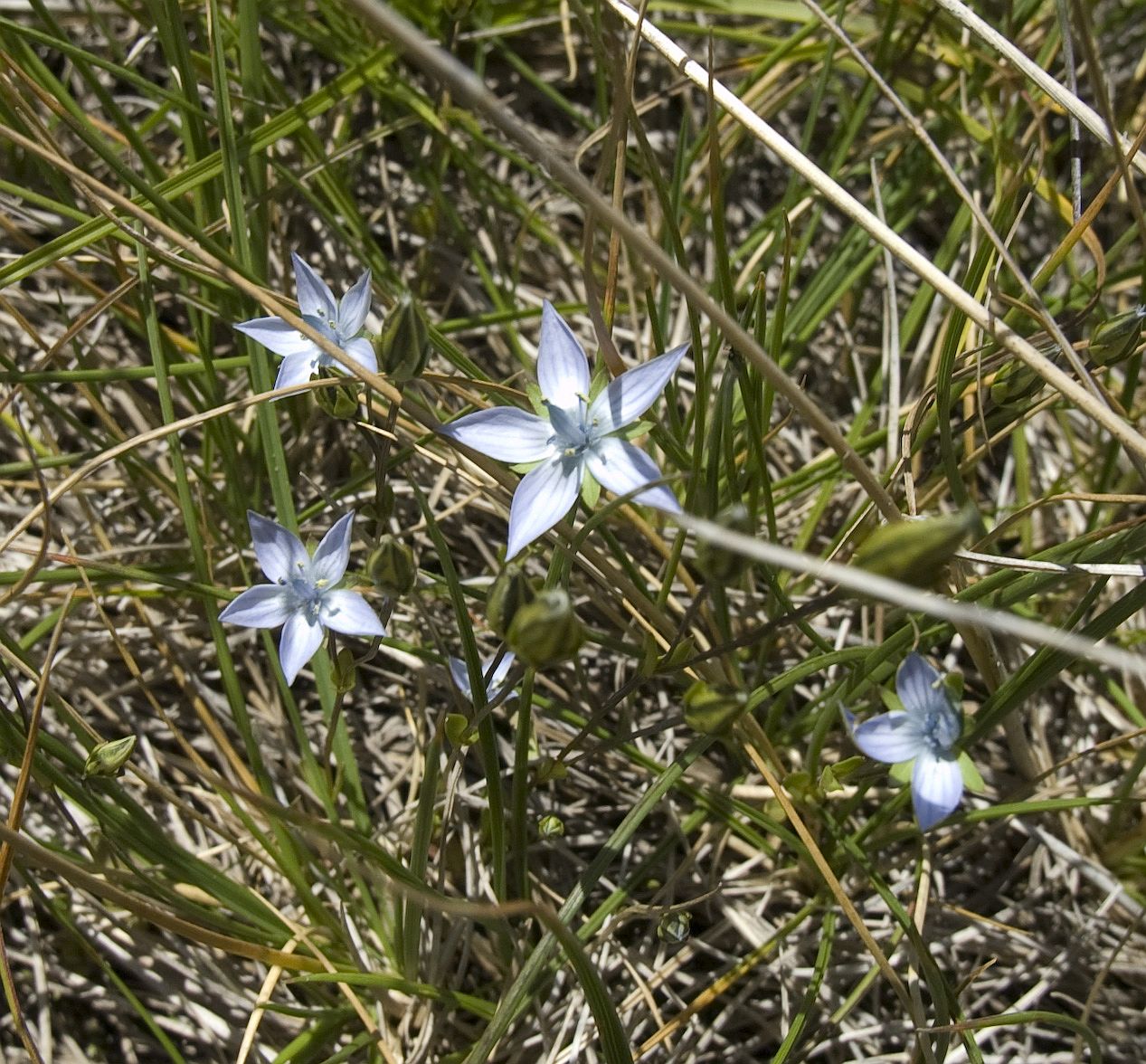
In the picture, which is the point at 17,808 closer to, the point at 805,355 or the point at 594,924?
the point at 594,924

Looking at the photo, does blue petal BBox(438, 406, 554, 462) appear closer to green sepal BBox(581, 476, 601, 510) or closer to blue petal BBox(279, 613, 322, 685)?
green sepal BBox(581, 476, 601, 510)

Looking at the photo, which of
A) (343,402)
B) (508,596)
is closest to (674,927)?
(508,596)

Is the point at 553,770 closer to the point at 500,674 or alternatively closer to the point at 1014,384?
the point at 500,674

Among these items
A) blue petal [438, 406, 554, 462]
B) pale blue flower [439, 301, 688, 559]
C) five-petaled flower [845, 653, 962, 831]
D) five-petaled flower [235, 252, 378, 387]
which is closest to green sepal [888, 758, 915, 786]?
five-petaled flower [845, 653, 962, 831]

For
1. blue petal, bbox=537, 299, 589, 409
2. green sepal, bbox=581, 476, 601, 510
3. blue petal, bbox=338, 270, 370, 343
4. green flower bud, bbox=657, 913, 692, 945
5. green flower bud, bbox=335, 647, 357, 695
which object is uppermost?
blue petal, bbox=338, 270, 370, 343

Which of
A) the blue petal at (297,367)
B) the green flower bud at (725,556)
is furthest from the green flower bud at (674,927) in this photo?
the blue petal at (297,367)

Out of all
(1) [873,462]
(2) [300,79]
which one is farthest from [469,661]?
(2) [300,79]

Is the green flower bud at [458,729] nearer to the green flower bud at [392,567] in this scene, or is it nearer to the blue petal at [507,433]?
the green flower bud at [392,567]
